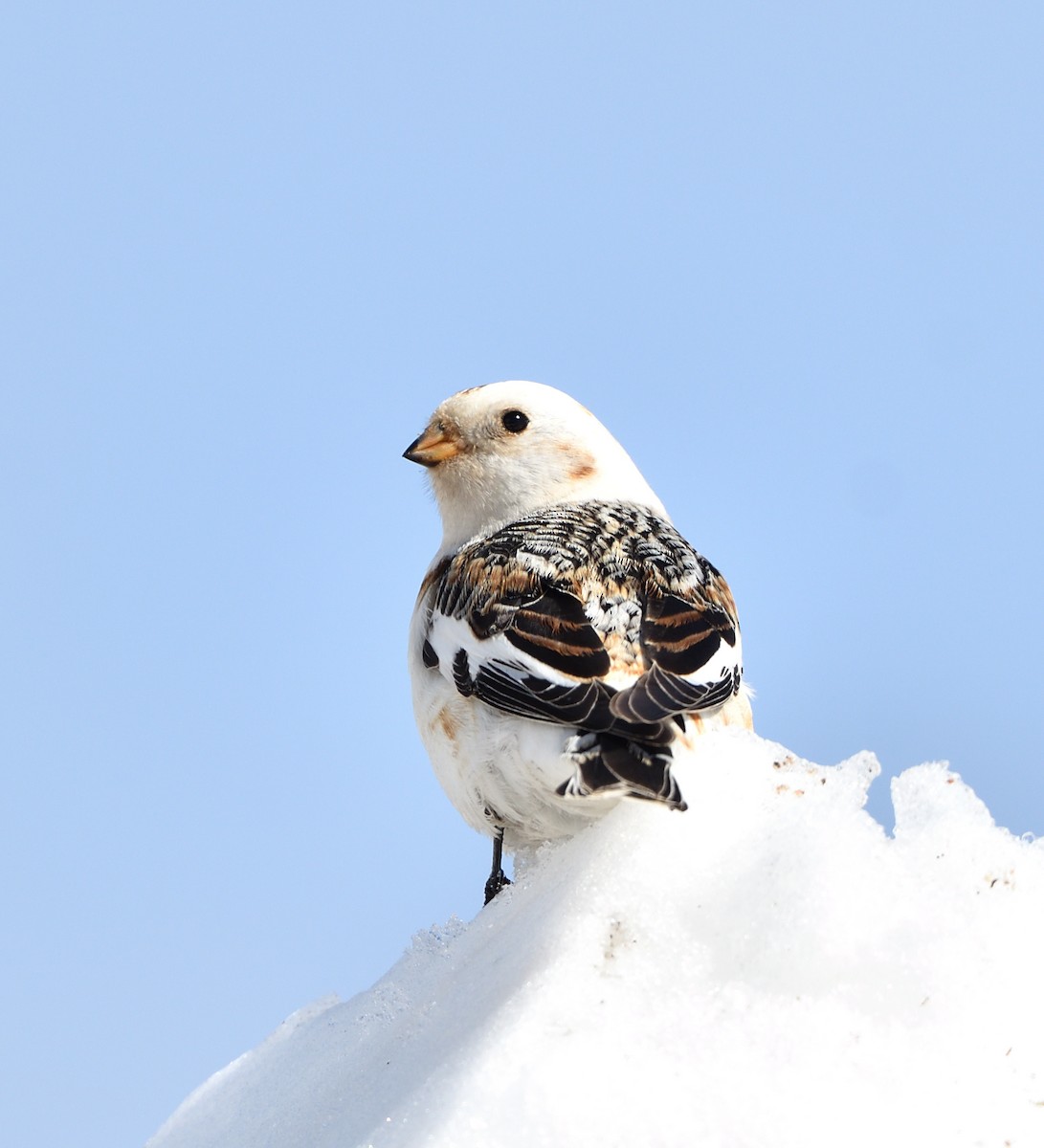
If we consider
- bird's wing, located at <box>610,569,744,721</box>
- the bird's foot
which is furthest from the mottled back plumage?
the bird's foot

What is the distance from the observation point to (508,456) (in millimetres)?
5945

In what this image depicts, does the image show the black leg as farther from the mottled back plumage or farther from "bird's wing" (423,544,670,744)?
"bird's wing" (423,544,670,744)

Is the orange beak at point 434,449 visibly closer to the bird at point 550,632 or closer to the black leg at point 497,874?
the bird at point 550,632

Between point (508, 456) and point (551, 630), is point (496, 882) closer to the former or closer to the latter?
point (551, 630)

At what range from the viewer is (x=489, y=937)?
402cm

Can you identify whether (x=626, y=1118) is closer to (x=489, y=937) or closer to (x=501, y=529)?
(x=489, y=937)

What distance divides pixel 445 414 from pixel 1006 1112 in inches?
157

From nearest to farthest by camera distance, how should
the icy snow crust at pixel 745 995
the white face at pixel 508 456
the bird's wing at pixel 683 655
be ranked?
1. the icy snow crust at pixel 745 995
2. the bird's wing at pixel 683 655
3. the white face at pixel 508 456

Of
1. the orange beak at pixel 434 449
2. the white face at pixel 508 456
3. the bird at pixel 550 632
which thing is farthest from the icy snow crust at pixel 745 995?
the orange beak at pixel 434 449

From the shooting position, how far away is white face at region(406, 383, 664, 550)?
590 cm

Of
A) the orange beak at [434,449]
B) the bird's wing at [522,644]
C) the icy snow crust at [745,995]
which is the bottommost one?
the icy snow crust at [745,995]

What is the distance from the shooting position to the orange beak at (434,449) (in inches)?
236

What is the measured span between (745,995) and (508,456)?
324cm

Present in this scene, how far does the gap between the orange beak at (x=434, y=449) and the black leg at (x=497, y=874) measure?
201cm
